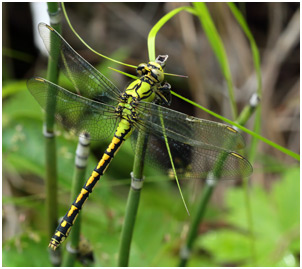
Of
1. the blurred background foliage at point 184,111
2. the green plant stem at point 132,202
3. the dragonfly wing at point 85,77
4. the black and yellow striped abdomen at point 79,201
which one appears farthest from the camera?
the blurred background foliage at point 184,111

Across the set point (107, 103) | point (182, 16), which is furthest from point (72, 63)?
point (182, 16)

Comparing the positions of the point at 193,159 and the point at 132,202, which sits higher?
the point at 193,159

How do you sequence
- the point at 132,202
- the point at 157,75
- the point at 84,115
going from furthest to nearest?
the point at 84,115
the point at 157,75
the point at 132,202

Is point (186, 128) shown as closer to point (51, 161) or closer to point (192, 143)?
point (192, 143)

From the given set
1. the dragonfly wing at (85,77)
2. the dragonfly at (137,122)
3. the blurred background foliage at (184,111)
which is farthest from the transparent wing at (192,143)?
the blurred background foliage at (184,111)

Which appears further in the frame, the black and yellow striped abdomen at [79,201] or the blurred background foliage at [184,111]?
the blurred background foliage at [184,111]

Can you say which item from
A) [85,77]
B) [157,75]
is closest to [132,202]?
[157,75]

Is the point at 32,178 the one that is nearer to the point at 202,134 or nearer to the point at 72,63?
the point at 72,63

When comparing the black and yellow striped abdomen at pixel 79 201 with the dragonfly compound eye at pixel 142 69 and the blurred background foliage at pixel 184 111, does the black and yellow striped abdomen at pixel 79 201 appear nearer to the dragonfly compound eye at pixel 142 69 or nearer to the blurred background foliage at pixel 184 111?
the dragonfly compound eye at pixel 142 69
